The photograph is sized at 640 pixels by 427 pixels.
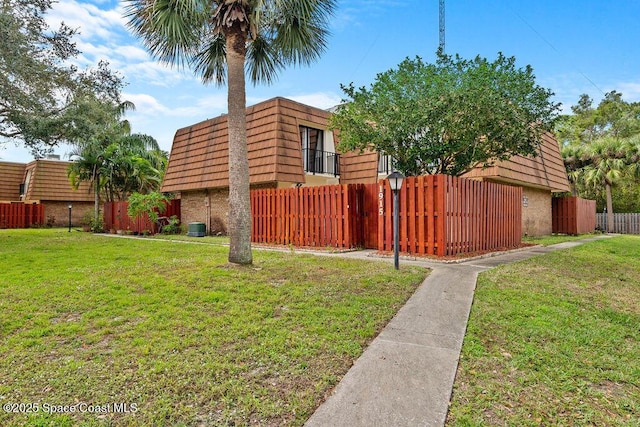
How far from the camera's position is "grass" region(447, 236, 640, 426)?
243 cm

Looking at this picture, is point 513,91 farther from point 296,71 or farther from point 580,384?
point 580,384

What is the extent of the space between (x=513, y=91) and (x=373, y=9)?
580 cm

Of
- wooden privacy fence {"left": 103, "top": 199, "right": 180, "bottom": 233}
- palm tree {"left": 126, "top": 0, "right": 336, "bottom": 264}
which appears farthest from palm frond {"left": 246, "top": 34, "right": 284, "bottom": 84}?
wooden privacy fence {"left": 103, "top": 199, "right": 180, "bottom": 233}

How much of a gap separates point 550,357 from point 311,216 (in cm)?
886

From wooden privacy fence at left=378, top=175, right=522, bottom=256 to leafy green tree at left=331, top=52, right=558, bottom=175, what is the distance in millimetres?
1042

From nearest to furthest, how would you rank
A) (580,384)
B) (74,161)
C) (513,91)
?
(580,384)
(513,91)
(74,161)

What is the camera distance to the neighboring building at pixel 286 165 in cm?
1398

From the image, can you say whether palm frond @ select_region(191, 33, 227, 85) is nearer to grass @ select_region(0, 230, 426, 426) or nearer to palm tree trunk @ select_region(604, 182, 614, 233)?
grass @ select_region(0, 230, 426, 426)

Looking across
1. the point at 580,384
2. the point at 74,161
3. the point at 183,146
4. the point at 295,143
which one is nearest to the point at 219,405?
the point at 580,384

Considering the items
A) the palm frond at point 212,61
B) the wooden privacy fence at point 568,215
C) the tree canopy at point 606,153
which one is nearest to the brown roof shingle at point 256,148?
the palm frond at point 212,61

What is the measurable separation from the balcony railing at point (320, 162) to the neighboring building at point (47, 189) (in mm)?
19496

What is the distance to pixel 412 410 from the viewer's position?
2396 mm

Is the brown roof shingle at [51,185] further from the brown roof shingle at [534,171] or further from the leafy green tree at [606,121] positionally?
the leafy green tree at [606,121]

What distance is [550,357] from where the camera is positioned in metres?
3.25
